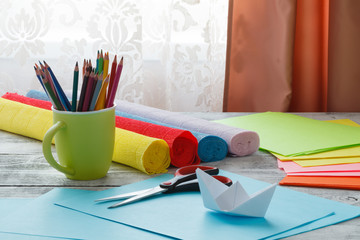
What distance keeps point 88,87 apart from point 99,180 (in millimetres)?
148

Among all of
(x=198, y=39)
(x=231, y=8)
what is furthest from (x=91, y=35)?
(x=231, y=8)

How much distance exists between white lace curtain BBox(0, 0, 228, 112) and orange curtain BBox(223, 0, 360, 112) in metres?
0.09

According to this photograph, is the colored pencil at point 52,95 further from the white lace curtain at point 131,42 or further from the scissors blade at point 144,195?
the white lace curtain at point 131,42

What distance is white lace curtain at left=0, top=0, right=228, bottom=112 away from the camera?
1643mm

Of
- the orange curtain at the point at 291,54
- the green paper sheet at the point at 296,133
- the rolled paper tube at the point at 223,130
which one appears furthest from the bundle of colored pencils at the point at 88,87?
the orange curtain at the point at 291,54

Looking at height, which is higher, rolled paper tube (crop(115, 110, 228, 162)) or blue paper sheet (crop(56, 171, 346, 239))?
rolled paper tube (crop(115, 110, 228, 162))

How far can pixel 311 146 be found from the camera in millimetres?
963

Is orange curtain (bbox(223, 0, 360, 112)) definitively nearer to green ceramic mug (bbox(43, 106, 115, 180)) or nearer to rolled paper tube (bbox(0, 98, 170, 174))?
rolled paper tube (bbox(0, 98, 170, 174))

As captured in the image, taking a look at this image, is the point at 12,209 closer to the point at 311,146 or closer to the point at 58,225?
the point at 58,225

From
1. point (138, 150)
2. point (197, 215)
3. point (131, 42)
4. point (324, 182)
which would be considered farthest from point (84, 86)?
point (131, 42)

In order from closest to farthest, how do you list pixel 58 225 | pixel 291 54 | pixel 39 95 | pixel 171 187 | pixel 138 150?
pixel 58 225, pixel 171 187, pixel 138 150, pixel 39 95, pixel 291 54

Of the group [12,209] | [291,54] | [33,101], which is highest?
[291,54]

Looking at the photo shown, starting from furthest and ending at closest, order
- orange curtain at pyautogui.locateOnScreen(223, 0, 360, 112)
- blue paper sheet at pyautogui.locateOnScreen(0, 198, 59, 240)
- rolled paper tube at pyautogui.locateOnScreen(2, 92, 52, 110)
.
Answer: orange curtain at pyautogui.locateOnScreen(223, 0, 360, 112) → rolled paper tube at pyautogui.locateOnScreen(2, 92, 52, 110) → blue paper sheet at pyautogui.locateOnScreen(0, 198, 59, 240)

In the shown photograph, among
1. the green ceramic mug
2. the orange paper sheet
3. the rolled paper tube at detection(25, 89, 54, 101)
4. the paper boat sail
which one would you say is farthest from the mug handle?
the rolled paper tube at detection(25, 89, 54, 101)
